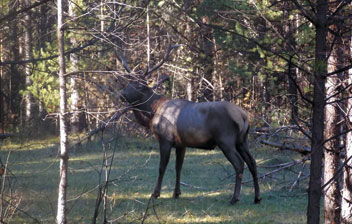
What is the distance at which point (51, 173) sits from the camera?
14508 millimetres

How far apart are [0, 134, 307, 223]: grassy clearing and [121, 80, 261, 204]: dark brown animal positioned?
16.6 inches

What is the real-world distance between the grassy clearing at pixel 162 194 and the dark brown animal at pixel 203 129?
422 mm

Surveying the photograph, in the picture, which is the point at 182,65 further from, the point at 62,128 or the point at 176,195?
the point at 62,128

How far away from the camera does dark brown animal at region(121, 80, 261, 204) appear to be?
10422mm

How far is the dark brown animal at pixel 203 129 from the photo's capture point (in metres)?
10.4

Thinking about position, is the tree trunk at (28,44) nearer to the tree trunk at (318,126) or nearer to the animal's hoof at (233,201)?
the tree trunk at (318,126)

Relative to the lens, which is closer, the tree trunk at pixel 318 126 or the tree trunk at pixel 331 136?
the tree trunk at pixel 318 126

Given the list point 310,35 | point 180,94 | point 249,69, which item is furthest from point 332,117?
point 180,94

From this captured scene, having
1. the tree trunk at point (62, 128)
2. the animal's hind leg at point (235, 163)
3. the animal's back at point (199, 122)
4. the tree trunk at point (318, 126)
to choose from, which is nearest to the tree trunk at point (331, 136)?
the animal's hind leg at point (235, 163)

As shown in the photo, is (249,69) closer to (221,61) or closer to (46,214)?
(221,61)

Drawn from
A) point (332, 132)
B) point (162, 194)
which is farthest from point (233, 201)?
point (332, 132)

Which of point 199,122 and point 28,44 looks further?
point 199,122

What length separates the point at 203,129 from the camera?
10.7 metres

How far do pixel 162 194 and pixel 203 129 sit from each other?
5.63 ft
